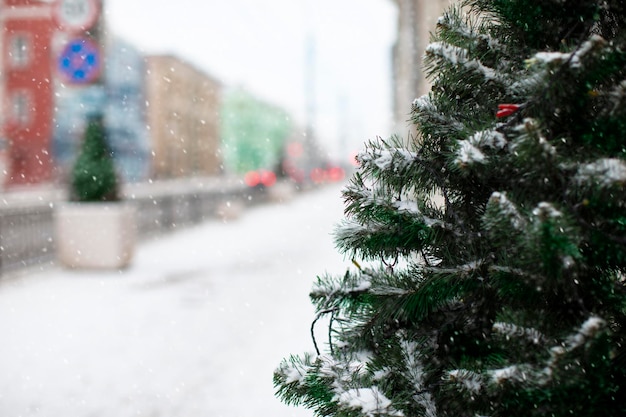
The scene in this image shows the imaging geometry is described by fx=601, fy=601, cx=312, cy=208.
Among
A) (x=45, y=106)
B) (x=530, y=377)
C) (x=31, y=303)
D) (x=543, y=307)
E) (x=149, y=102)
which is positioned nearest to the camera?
(x=530, y=377)

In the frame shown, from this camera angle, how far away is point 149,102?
60.7 meters

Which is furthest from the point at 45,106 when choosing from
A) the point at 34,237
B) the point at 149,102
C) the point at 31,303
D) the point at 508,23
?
the point at 508,23

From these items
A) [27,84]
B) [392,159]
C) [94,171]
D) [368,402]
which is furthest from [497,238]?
[27,84]

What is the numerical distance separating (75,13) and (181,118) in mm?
59605

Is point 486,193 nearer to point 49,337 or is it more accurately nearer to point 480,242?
point 480,242

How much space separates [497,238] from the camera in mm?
1412

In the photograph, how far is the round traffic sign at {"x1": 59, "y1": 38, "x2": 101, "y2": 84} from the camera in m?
9.49

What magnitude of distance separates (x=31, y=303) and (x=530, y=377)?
7658 mm

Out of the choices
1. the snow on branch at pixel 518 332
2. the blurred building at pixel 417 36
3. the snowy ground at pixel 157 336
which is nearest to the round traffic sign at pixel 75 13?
the snowy ground at pixel 157 336

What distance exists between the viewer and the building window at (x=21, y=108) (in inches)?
1800

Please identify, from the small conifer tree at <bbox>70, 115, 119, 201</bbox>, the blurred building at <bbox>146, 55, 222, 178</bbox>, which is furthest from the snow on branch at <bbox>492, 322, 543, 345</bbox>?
the blurred building at <bbox>146, 55, 222, 178</bbox>

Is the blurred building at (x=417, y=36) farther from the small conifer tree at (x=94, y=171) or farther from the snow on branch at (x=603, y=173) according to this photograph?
the snow on branch at (x=603, y=173)

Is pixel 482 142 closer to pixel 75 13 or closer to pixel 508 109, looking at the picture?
pixel 508 109

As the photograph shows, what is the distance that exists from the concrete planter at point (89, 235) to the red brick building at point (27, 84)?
39218 millimetres
